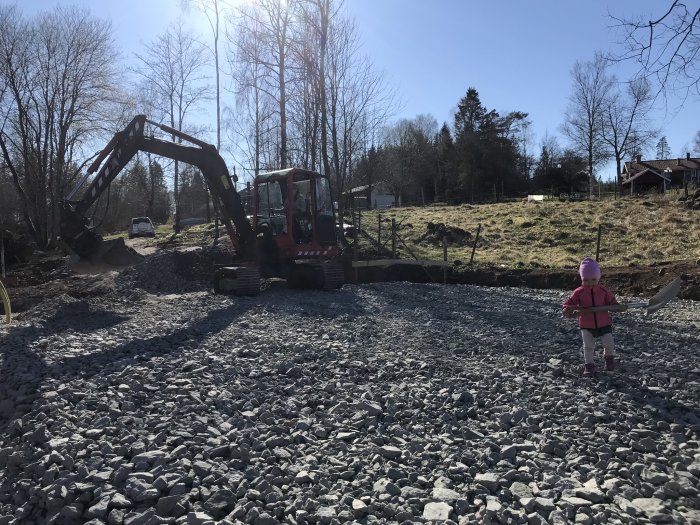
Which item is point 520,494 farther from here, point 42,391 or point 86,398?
point 42,391

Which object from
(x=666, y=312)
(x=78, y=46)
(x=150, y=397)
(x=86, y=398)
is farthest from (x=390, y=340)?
(x=78, y=46)

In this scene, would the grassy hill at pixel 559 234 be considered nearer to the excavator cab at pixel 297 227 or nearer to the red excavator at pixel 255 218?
the excavator cab at pixel 297 227

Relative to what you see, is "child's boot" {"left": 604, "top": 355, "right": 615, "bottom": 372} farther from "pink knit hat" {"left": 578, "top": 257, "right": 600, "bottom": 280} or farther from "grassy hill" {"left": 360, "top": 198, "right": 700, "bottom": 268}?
"grassy hill" {"left": 360, "top": 198, "right": 700, "bottom": 268}

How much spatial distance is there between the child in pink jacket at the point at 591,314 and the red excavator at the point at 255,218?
9.36m

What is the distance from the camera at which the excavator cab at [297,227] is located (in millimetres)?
14578

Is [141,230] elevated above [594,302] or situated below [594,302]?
above

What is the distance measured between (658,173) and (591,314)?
71.3 m

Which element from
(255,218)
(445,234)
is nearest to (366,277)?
(255,218)

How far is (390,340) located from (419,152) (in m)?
71.0

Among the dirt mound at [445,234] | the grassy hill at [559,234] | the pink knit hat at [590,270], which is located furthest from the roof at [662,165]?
the pink knit hat at [590,270]

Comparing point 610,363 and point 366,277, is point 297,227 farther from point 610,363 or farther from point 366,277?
point 610,363

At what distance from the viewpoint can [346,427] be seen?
4773 mm

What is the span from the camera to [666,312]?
1134 centimetres

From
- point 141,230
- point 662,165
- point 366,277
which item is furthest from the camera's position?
point 662,165
